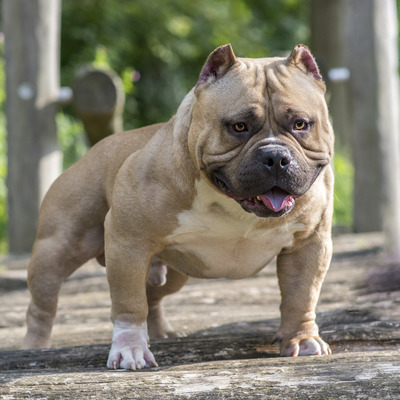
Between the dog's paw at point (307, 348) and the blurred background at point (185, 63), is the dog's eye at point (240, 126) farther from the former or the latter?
the blurred background at point (185, 63)

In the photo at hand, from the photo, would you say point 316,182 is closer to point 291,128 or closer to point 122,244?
point 291,128

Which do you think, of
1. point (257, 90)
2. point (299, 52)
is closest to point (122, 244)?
point (257, 90)

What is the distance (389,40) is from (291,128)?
3929 millimetres

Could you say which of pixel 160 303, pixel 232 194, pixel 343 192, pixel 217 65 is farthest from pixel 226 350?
pixel 343 192

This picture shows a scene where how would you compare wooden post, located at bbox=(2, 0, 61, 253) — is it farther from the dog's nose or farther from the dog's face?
the dog's nose

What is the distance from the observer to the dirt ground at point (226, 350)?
93.4 inches

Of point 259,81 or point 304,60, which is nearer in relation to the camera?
point 259,81

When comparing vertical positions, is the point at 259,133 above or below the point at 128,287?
above

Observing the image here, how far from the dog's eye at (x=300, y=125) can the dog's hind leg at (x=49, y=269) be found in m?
1.25

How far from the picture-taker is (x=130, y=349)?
9.45 feet

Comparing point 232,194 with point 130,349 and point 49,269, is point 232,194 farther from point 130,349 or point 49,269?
point 49,269

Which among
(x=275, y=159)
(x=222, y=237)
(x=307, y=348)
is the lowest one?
(x=307, y=348)

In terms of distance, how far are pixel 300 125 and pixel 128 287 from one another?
2.87 feet

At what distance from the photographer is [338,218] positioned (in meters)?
9.74
